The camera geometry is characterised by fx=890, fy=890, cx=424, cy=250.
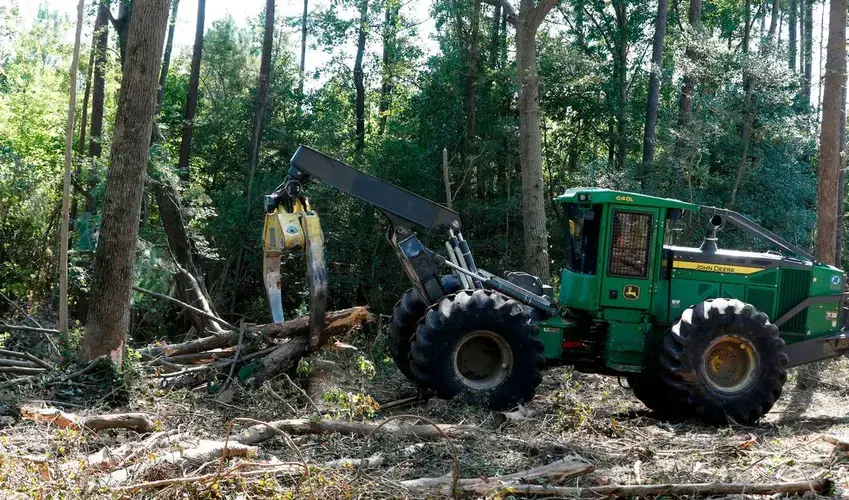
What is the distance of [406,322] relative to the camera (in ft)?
34.4

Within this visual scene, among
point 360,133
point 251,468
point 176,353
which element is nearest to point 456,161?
point 360,133

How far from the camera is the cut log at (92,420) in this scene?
7.05m

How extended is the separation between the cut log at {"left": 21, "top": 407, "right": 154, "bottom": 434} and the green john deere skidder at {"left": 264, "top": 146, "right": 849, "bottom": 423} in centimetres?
269

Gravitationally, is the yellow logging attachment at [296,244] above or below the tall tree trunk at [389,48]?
below

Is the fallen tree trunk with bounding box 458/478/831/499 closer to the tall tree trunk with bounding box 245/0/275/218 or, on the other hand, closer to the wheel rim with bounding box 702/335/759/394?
the wheel rim with bounding box 702/335/759/394

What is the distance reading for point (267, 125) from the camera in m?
26.0

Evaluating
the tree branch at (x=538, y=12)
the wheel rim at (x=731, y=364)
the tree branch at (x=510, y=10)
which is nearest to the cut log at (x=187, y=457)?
the wheel rim at (x=731, y=364)

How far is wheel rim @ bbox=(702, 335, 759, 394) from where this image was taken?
9.38 metres

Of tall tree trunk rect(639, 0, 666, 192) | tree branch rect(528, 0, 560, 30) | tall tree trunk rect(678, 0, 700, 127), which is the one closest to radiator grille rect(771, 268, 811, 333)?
tree branch rect(528, 0, 560, 30)

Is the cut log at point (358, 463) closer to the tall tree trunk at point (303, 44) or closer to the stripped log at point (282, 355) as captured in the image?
the stripped log at point (282, 355)

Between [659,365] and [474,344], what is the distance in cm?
201

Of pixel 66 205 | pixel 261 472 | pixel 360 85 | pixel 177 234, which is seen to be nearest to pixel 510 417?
pixel 261 472

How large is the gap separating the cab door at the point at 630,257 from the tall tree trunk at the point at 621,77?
15.6 m

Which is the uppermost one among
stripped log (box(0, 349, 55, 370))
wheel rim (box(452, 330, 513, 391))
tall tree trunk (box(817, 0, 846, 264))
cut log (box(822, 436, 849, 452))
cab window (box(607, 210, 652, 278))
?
tall tree trunk (box(817, 0, 846, 264))
